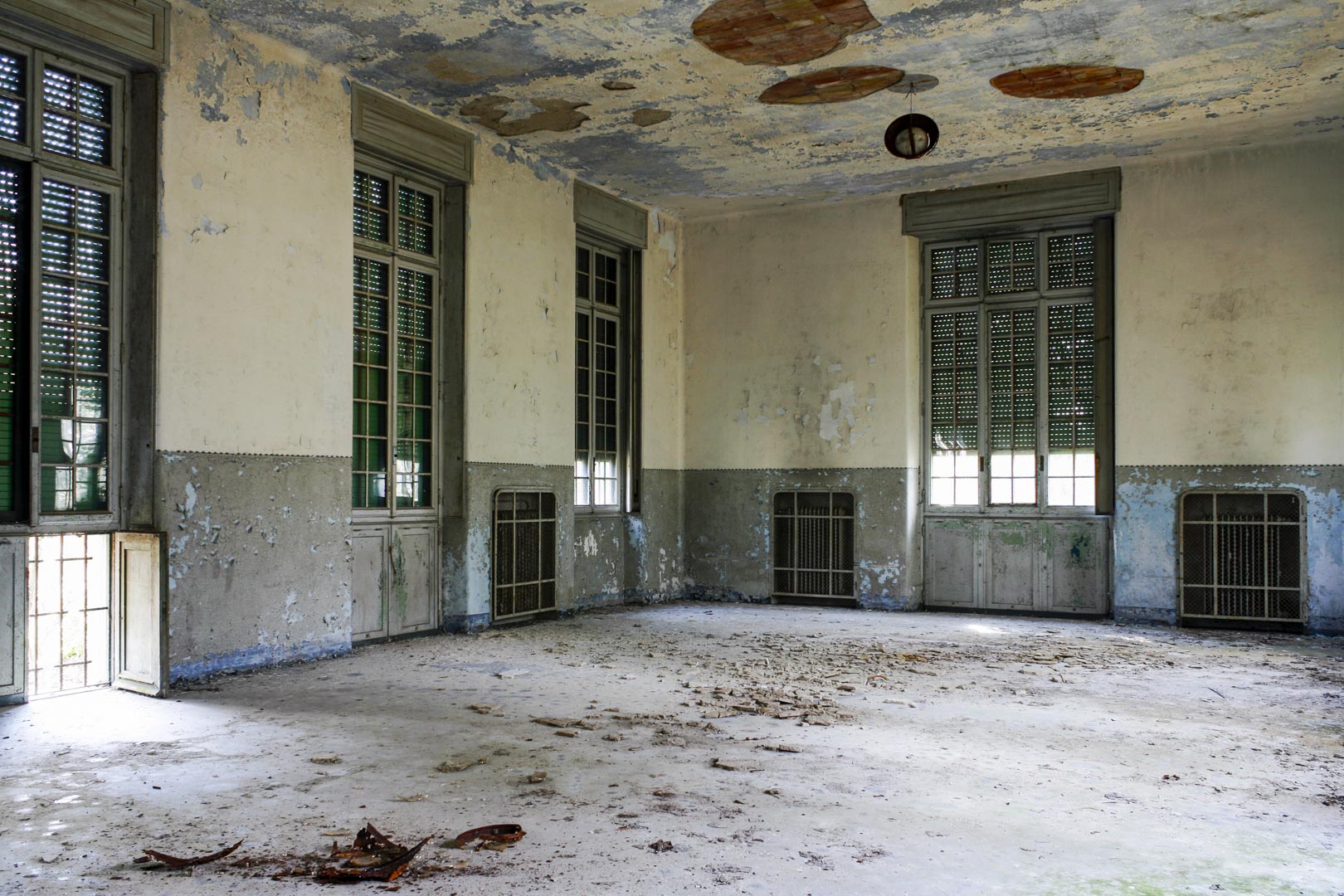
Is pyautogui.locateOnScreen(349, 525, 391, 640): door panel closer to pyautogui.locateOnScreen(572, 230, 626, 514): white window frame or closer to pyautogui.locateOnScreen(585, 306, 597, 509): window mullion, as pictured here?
pyautogui.locateOnScreen(585, 306, 597, 509): window mullion

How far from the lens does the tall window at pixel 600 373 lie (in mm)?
8719

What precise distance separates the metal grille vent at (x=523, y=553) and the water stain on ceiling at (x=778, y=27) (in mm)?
3440

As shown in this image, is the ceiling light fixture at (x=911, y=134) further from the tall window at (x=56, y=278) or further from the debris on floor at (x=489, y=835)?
A: the debris on floor at (x=489, y=835)

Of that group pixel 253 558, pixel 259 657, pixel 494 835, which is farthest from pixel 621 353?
pixel 494 835

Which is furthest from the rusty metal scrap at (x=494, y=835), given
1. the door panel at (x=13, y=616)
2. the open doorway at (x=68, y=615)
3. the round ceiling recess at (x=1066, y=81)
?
the round ceiling recess at (x=1066, y=81)

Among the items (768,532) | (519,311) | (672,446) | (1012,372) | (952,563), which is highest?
(519,311)

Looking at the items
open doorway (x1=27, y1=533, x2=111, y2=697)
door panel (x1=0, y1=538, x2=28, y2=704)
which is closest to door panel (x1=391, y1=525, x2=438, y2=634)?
open doorway (x1=27, y1=533, x2=111, y2=697)

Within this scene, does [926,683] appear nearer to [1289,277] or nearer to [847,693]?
[847,693]

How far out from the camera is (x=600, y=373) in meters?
9.02

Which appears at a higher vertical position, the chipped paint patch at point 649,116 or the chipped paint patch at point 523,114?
the chipped paint patch at point 649,116

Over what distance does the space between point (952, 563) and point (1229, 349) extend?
2.70 metres

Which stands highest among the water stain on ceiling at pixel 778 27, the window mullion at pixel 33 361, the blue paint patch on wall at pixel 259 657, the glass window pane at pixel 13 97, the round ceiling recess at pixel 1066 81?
the round ceiling recess at pixel 1066 81

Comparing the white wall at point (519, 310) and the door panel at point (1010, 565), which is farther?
the door panel at point (1010, 565)

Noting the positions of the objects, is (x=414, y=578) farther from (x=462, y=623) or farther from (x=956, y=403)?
(x=956, y=403)
